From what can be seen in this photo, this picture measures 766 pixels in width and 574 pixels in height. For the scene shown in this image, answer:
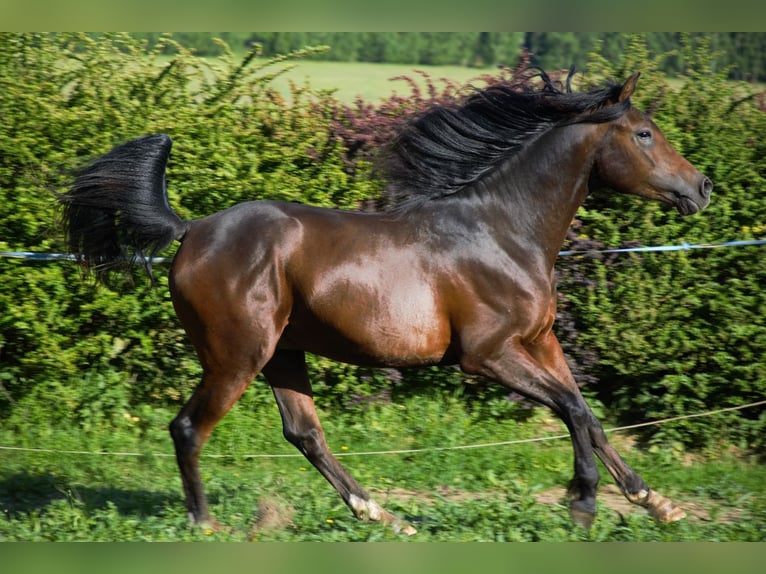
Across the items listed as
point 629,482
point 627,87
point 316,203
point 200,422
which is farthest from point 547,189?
point 316,203

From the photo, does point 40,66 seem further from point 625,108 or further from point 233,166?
point 625,108

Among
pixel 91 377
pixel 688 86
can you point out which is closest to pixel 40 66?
pixel 91 377

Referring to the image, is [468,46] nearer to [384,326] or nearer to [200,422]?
[384,326]

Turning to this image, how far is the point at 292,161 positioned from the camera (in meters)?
6.73

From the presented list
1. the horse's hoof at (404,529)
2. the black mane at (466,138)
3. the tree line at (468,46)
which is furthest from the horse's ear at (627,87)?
the tree line at (468,46)

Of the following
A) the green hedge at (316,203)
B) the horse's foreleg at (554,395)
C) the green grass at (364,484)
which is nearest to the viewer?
the horse's foreleg at (554,395)

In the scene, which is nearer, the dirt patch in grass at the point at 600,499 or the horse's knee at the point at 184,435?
the horse's knee at the point at 184,435

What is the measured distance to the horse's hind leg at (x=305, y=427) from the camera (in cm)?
486

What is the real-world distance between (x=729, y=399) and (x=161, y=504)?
362 centimetres

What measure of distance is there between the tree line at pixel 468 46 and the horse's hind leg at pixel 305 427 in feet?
27.6

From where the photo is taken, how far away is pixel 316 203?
6594 millimetres

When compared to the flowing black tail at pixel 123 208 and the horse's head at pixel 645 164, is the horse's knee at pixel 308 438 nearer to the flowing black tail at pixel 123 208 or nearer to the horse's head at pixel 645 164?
the flowing black tail at pixel 123 208

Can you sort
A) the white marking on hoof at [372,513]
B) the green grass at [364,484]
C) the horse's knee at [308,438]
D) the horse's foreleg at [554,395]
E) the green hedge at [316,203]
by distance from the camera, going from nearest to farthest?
the horse's foreleg at [554,395], the green grass at [364,484], the white marking on hoof at [372,513], the horse's knee at [308,438], the green hedge at [316,203]

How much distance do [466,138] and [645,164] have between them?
0.88m
